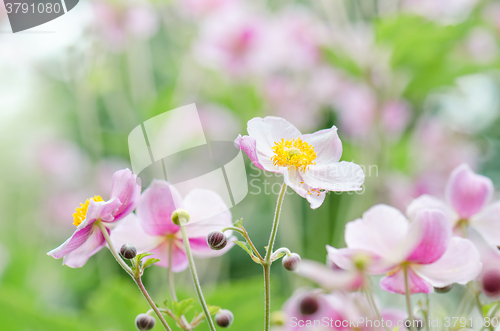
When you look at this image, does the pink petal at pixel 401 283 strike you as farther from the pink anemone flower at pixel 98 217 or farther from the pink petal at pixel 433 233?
the pink anemone flower at pixel 98 217

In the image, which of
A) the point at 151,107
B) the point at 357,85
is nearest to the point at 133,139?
the point at 151,107

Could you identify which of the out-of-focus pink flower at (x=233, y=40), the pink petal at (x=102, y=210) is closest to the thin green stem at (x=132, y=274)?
the pink petal at (x=102, y=210)

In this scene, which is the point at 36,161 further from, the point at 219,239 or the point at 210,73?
the point at 219,239

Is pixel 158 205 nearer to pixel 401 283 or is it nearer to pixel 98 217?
pixel 98 217

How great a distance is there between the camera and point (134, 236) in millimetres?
246

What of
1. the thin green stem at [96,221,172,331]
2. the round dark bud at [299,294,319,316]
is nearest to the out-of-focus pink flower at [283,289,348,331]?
the round dark bud at [299,294,319,316]

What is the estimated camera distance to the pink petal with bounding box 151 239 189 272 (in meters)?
0.25

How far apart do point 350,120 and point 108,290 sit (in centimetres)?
60

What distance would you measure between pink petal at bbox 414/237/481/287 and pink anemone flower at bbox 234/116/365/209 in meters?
0.06

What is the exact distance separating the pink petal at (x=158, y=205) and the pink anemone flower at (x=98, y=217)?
0.04ft

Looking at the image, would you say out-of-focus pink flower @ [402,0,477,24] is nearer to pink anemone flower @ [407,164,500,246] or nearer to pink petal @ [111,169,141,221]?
pink anemone flower @ [407,164,500,246]

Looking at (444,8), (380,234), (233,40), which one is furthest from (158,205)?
(444,8)

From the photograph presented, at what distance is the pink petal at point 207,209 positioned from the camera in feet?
0.78

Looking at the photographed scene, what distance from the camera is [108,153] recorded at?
3.06 ft
